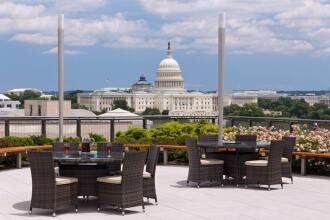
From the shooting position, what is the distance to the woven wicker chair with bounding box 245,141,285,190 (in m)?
11.9

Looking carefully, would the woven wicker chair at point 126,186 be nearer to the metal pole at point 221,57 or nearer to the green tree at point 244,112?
the metal pole at point 221,57

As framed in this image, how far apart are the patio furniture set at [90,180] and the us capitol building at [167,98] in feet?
492

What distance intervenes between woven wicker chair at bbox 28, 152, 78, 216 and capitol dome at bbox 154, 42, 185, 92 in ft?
504

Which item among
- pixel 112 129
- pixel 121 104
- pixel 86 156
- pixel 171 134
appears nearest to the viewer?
pixel 86 156

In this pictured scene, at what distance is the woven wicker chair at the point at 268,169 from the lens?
11945 millimetres

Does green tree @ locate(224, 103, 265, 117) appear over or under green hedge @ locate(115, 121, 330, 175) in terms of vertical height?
over

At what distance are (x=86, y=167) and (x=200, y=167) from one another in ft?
8.92

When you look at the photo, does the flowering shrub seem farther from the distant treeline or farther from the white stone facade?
the white stone facade

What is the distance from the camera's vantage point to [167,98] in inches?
6845

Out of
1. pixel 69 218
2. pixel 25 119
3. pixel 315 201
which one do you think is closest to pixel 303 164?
pixel 315 201

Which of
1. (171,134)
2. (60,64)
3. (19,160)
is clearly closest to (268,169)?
(60,64)

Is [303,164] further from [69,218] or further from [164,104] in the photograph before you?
[164,104]

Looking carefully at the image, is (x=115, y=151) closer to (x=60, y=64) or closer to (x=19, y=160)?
(x=60, y=64)

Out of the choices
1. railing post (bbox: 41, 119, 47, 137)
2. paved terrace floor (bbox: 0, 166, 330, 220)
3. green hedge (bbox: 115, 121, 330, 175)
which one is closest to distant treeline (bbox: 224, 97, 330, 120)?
green hedge (bbox: 115, 121, 330, 175)
